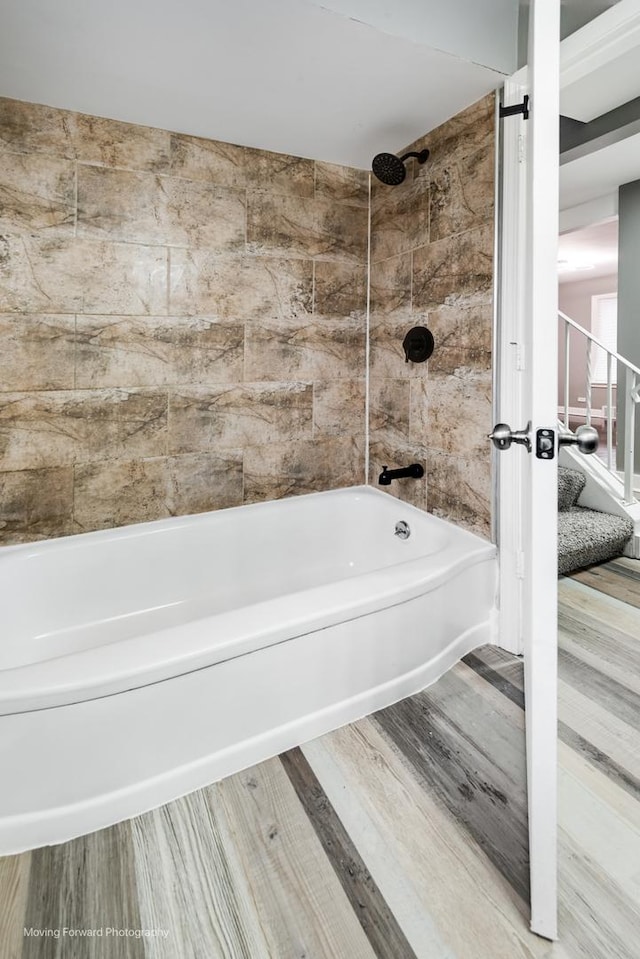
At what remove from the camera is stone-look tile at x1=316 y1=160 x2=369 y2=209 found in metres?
2.57

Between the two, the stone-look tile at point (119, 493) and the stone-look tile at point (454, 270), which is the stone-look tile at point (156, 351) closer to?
the stone-look tile at point (119, 493)

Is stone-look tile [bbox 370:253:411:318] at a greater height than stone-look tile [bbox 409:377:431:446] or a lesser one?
greater

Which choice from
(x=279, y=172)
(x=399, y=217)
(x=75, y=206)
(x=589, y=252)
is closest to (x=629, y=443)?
(x=399, y=217)

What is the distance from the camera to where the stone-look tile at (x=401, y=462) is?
247cm

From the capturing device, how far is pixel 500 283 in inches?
78.1

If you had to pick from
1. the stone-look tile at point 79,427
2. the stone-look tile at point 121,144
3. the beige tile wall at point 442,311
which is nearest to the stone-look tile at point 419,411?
the beige tile wall at point 442,311

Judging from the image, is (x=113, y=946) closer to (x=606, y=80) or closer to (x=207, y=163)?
(x=207, y=163)

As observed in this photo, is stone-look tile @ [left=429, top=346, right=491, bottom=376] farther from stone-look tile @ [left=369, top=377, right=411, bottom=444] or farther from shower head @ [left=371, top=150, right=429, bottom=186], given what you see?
shower head @ [left=371, top=150, right=429, bottom=186]

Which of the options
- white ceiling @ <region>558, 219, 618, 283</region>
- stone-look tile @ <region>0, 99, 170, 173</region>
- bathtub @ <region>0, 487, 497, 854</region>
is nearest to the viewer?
bathtub @ <region>0, 487, 497, 854</region>

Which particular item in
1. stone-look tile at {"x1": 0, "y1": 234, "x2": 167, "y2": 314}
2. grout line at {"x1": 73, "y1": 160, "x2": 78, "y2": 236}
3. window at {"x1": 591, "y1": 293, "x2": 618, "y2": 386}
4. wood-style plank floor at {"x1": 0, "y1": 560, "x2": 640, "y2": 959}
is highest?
window at {"x1": 591, "y1": 293, "x2": 618, "y2": 386}

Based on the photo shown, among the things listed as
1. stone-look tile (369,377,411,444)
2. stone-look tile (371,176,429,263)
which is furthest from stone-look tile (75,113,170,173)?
stone-look tile (369,377,411,444)

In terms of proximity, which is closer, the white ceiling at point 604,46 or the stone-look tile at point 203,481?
the white ceiling at point 604,46

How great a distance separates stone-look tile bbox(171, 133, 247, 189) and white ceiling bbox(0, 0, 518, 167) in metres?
0.07

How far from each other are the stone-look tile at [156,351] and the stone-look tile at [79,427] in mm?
77
